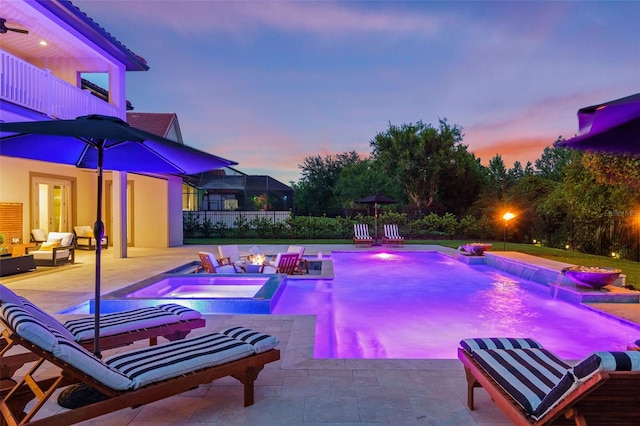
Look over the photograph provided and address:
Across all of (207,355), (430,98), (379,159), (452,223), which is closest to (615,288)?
(207,355)

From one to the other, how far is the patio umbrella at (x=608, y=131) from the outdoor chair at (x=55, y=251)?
430 inches

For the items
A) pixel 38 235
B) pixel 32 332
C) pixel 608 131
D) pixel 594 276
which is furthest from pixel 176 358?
pixel 38 235

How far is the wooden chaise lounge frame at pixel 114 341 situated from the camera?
8.55ft

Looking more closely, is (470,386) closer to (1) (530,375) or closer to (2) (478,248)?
(1) (530,375)

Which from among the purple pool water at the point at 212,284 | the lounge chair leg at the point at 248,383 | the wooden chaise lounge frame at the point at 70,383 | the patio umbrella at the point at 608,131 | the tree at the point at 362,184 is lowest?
the purple pool water at the point at 212,284

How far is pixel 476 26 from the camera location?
13836mm

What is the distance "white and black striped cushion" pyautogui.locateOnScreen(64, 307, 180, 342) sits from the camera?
3.27 meters

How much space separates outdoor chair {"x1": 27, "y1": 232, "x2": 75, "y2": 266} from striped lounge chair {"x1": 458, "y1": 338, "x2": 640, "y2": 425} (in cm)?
1031

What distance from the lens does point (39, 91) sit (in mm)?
8195

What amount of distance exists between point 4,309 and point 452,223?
1949cm

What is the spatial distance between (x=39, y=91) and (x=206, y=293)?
5630 millimetres

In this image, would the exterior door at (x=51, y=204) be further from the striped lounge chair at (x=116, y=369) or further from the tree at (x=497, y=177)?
the tree at (x=497, y=177)

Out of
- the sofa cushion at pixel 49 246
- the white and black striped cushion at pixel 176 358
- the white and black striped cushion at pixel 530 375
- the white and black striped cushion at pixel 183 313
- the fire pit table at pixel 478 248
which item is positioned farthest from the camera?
the fire pit table at pixel 478 248

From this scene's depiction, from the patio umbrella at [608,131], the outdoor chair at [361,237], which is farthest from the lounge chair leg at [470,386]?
the outdoor chair at [361,237]
